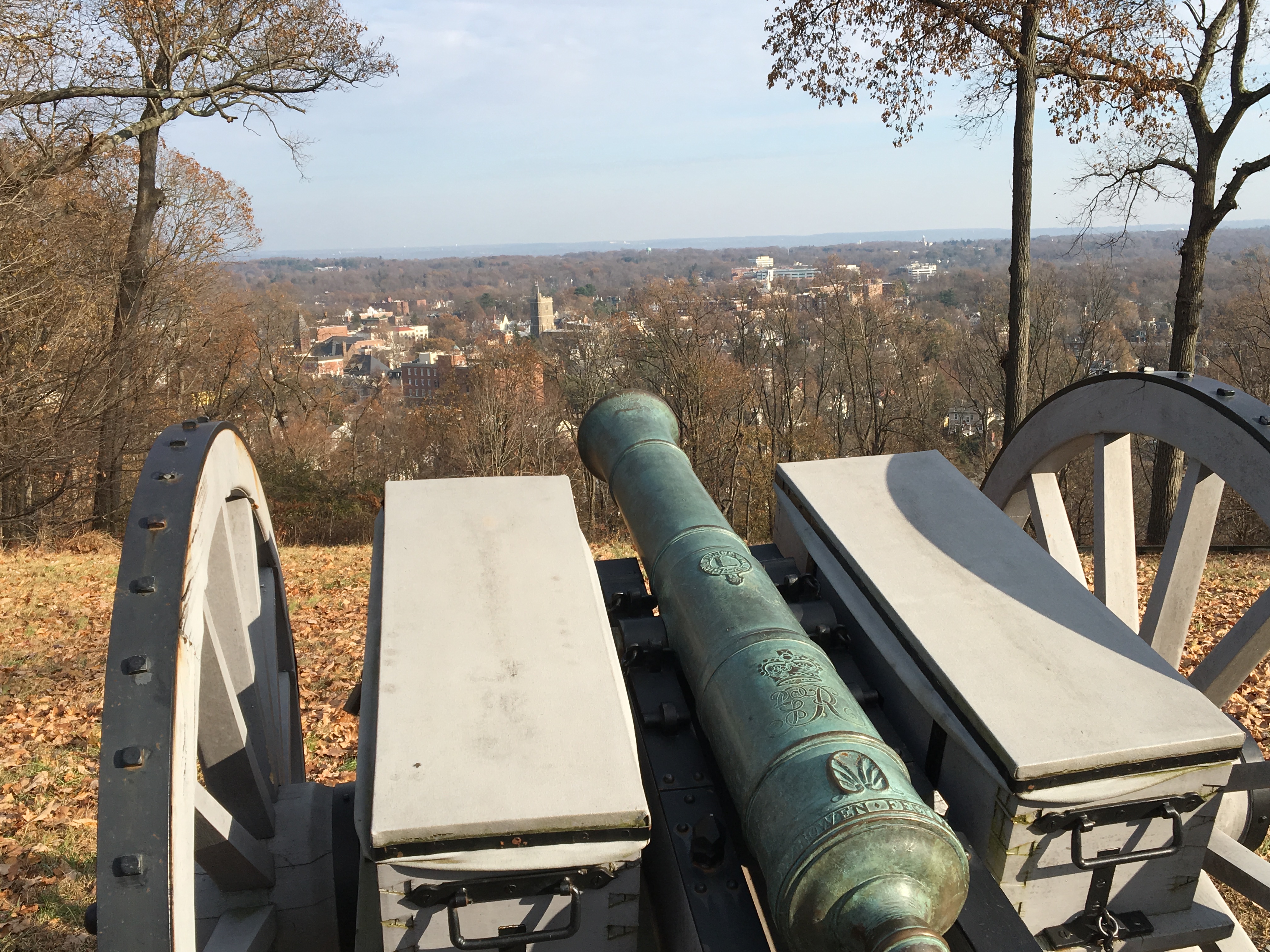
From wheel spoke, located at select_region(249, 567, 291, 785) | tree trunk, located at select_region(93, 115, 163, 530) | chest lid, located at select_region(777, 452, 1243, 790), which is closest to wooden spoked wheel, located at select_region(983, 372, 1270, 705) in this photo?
chest lid, located at select_region(777, 452, 1243, 790)

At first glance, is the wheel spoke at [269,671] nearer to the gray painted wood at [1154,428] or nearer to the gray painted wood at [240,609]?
the gray painted wood at [240,609]

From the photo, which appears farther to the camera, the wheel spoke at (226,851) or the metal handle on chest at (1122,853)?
the metal handle on chest at (1122,853)

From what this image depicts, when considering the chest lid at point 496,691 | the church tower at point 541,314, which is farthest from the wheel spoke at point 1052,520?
the church tower at point 541,314

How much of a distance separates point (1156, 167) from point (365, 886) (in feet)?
40.0

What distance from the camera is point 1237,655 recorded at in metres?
3.05

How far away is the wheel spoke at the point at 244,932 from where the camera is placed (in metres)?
2.36

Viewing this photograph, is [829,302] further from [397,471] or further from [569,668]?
[569,668]

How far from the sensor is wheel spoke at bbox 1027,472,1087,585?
376 centimetres

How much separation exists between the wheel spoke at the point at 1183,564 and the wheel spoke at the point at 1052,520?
422 mm

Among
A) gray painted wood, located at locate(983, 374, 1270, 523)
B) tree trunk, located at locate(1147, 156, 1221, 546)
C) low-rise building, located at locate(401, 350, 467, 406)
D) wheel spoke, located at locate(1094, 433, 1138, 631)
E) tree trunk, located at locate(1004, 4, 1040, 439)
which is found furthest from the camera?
low-rise building, located at locate(401, 350, 467, 406)

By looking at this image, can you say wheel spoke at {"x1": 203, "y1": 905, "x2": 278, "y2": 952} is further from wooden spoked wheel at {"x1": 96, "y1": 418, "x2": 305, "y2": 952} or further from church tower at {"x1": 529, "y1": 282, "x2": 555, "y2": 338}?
church tower at {"x1": 529, "y1": 282, "x2": 555, "y2": 338}

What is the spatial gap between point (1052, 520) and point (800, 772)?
93.5 inches

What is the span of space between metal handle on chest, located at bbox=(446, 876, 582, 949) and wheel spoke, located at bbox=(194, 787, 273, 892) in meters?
0.59

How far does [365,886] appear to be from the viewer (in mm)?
2113
